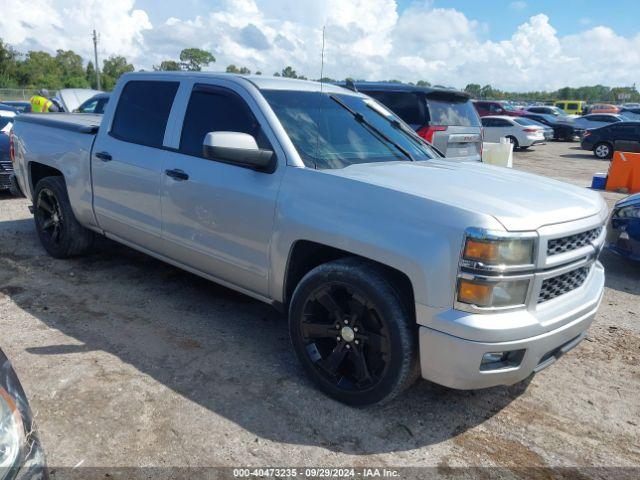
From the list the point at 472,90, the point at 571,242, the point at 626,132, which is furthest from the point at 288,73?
the point at 472,90

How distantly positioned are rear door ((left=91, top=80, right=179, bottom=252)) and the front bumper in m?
2.38

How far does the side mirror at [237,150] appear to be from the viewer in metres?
3.21

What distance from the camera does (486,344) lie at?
103 inches

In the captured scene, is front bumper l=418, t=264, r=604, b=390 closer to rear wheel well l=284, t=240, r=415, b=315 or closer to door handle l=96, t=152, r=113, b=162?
rear wheel well l=284, t=240, r=415, b=315

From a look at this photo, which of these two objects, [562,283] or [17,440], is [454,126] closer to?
[562,283]

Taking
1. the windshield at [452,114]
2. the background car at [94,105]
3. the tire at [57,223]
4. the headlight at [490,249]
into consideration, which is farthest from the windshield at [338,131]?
the background car at [94,105]

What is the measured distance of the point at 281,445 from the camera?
2822mm

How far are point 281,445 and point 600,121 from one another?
2895 centimetres

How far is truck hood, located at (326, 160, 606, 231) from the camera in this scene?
2.73 m

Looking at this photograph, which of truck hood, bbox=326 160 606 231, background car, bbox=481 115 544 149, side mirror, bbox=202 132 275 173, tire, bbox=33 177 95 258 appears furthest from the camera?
background car, bbox=481 115 544 149

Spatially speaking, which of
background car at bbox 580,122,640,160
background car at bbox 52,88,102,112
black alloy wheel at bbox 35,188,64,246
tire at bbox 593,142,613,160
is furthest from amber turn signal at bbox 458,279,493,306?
tire at bbox 593,142,613,160

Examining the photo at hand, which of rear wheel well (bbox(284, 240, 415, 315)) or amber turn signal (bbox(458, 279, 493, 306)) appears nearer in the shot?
amber turn signal (bbox(458, 279, 493, 306))

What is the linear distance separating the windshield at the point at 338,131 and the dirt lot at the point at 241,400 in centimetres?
143

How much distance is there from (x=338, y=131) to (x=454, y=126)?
493cm
